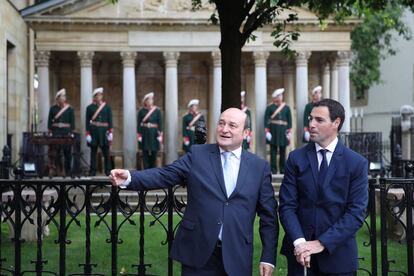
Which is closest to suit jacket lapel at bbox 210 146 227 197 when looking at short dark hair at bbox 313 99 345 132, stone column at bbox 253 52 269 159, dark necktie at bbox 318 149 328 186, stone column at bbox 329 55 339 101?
dark necktie at bbox 318 149 328 186

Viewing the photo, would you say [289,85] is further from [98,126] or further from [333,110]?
[333,110]

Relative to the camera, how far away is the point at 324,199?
15.5 ft

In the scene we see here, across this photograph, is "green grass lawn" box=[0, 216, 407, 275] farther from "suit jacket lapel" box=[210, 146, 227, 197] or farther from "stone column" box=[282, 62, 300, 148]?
"stone column" box=[282, 62, 300, 148]

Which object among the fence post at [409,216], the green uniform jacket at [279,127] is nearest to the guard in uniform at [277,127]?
the green uniform jacket at [279,127]

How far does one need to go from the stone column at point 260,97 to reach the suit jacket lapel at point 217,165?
18.9 metres

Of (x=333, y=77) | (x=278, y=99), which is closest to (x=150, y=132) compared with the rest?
(x=278, y=99)

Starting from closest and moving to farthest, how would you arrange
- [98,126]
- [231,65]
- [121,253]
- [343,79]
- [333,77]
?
[231,65], [121,253], [98,126], [343,79], [333,77]

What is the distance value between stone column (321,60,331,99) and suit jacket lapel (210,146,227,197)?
22748 mm

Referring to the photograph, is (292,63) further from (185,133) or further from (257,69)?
(185,133)

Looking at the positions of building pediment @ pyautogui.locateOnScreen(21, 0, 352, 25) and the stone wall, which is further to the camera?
building pediment @ pyautogui.locateOnScreen(21, 0, 352, 25)

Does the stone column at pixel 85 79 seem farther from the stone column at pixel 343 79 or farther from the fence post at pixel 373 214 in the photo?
the fence post at pixel 373 214

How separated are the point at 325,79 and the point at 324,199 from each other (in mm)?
23203

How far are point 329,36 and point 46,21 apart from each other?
1089 cm

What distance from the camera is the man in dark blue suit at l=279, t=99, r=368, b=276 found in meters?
4.69
